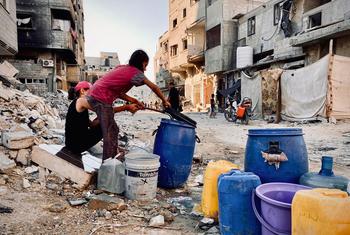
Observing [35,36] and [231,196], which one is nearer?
[231,196]

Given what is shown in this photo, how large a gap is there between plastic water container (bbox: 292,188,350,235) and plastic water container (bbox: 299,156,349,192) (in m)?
0.51

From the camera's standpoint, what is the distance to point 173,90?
9203 millimetres

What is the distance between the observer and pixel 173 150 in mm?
3652

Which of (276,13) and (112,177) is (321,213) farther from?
(276,13)

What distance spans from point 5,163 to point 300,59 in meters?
14.1

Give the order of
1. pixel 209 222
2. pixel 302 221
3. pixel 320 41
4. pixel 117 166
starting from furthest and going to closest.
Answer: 1. pixel 320 41
2. pixel 117 166
3. pixel 209 222
4. pixel 302 221

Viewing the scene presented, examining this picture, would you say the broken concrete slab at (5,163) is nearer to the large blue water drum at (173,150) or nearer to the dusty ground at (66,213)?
the dusty ground at (66,213)

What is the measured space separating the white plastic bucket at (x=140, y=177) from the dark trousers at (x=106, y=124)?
46 centimetres

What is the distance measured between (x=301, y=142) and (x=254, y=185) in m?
0.64

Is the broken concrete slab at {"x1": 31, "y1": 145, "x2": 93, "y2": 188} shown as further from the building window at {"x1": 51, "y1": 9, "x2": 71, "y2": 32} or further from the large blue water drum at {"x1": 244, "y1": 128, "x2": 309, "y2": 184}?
the building window at {"x1": 51, "y1": 9, "x2": 71, "y2": 32}

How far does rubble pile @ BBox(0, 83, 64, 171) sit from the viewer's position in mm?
3984

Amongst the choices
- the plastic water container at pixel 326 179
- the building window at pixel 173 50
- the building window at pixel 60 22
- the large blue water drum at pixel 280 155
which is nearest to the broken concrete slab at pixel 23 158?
the large blue water drum at pixel 280 155

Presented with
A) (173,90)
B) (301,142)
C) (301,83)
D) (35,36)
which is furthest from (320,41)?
(35,36)

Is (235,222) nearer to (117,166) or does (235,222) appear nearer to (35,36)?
(117,166)
